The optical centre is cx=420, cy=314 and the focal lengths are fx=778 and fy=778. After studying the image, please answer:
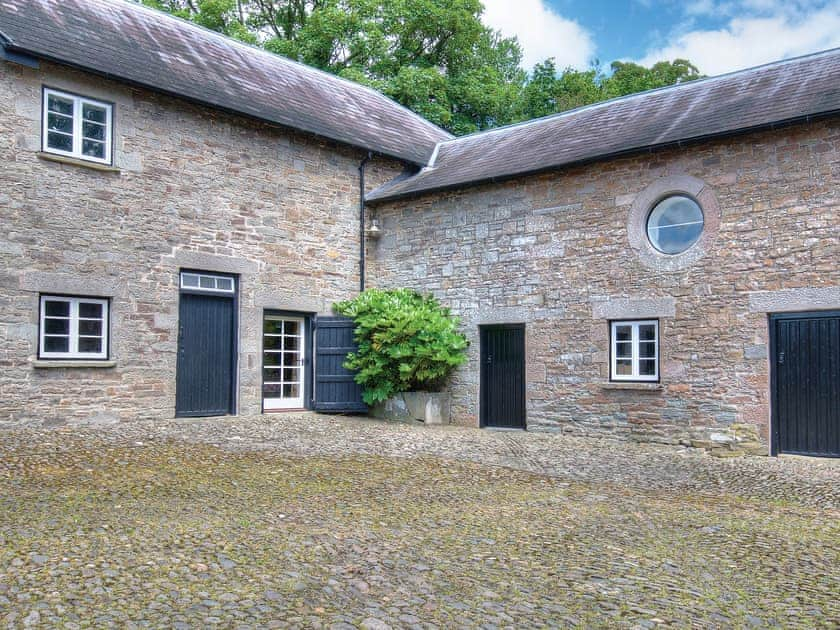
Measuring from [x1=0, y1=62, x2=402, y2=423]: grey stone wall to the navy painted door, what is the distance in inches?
18.2

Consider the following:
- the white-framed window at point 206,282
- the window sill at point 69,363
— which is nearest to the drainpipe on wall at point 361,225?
the white-framed window at point 206,282

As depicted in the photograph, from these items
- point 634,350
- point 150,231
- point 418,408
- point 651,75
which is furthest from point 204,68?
point 651,75

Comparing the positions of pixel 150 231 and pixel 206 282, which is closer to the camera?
pixel 150 231

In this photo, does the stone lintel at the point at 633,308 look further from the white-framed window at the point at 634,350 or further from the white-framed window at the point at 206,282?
the white-framed window at the point at 206,282

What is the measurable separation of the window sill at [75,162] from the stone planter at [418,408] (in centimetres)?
565

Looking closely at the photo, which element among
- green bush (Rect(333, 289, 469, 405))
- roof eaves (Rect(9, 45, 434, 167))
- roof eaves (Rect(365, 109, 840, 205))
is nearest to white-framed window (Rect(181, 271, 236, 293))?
green bush (Rect(333, 289, 469, 405))

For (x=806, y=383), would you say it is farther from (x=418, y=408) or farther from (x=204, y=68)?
(x=204, y=68)

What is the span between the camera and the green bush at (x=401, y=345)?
41.3 ft

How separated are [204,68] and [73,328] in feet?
16.2

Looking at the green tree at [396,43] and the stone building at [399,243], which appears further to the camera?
the green tree at [396,43]

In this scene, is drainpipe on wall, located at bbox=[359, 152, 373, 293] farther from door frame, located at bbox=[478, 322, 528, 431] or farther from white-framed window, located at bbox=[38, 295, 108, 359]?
white-framed window, located at bbox=[38, 295, 108, 359]

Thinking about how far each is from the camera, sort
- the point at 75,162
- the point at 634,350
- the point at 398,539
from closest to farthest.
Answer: the point at 398,539 → the point at 75,162 → the point at 634,350

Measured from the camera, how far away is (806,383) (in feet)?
32.4

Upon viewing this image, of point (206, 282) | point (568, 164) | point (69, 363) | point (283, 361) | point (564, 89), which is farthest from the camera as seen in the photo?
point (564, 89)
